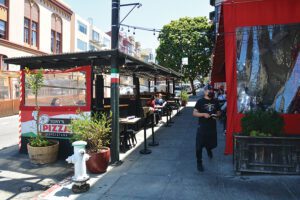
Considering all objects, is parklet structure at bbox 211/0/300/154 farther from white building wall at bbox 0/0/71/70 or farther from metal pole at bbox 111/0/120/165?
white building wall at bbox 0/0/71/70

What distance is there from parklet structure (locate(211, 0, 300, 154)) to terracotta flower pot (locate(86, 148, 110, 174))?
335 cm

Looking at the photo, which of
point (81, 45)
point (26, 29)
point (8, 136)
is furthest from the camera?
point (81, 45)

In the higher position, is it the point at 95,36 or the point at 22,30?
the point at 95,36

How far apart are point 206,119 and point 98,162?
2643 millimetres

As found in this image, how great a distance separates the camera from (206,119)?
673 centimetres

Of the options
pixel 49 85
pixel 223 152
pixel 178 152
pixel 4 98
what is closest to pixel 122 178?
pixel 178 152

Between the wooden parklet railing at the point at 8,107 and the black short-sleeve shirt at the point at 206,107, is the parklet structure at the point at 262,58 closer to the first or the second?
the black short-sleeve shirt at the point at 206,107

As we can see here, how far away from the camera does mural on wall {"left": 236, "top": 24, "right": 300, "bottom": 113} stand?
718cm

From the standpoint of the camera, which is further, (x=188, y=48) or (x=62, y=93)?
(x=188, y=48)

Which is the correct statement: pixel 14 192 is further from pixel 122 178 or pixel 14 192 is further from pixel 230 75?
pixel 230 75

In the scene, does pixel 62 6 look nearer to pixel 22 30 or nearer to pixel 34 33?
pixel 34 33

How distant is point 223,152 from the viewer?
328 inches

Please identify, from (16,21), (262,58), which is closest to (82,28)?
(16,21)

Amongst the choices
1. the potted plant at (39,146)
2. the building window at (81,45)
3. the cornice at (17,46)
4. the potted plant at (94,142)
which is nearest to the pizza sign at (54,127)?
the potted plant at (39,146)
